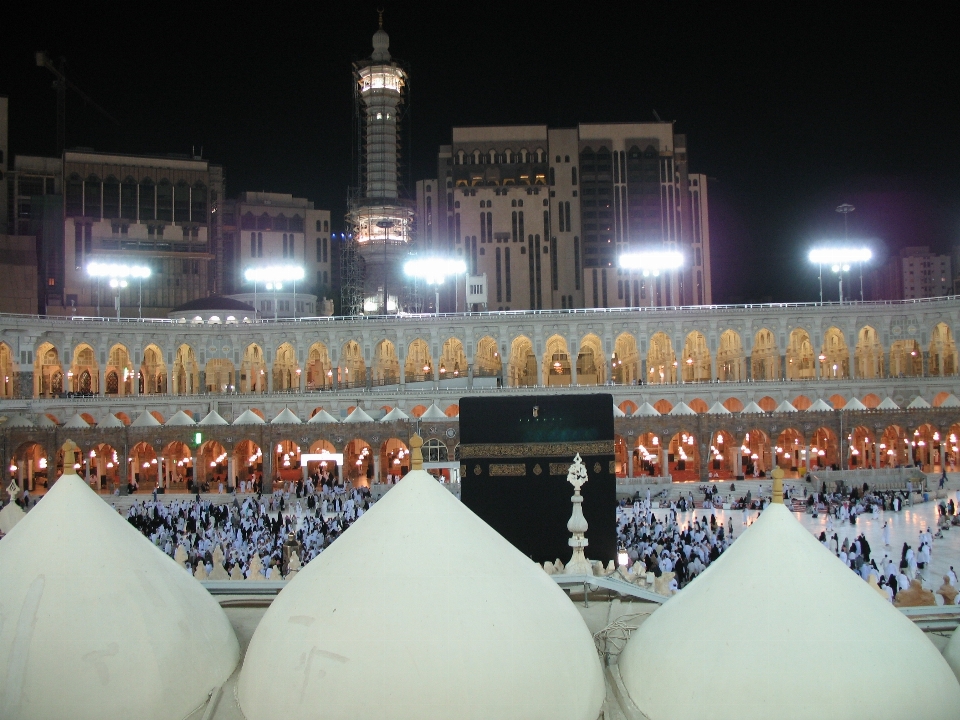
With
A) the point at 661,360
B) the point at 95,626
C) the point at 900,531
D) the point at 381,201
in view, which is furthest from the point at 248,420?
the point at 381,201

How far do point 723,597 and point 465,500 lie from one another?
623 centimetres

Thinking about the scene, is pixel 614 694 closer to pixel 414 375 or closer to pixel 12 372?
pixel 12 372

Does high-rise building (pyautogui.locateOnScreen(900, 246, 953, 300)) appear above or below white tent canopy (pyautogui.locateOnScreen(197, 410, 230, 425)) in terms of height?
above

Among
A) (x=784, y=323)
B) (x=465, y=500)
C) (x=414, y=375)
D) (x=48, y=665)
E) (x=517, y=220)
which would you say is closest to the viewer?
(x=48, y=665)

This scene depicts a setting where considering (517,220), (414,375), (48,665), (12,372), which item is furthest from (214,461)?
(517,220)

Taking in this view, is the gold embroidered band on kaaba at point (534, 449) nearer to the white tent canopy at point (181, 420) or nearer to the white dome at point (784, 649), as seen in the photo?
the white dome at point (784, 649)

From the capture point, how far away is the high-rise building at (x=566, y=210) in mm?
64750

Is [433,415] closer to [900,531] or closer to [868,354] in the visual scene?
[900,531]

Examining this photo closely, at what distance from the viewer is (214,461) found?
30.8m

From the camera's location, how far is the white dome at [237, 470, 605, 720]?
159 inches

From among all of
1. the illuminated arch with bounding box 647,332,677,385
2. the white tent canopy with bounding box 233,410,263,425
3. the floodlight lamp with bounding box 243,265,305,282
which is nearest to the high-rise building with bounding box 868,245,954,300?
the illuminated arch with bounding box 647,332,677,385

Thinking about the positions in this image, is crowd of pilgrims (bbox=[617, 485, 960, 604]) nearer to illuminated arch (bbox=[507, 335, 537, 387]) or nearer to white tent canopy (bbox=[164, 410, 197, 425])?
white tent canopy (bbox=[164, 410, 197, 425])

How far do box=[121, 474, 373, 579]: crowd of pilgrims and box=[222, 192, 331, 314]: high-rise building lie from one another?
3715cm

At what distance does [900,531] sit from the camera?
18.4 metres
